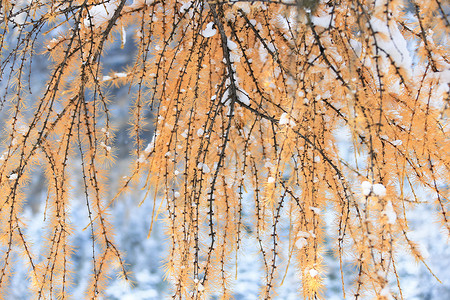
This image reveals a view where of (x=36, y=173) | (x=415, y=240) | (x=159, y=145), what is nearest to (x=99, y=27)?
(x=159, y=145)

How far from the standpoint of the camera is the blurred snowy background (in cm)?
238

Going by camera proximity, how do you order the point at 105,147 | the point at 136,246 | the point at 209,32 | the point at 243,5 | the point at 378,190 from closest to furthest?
the point at 378,190, the point at 243,5, the point at 209,32, the point at 105,147, the point at 136,246

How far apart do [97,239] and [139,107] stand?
1.10 ft

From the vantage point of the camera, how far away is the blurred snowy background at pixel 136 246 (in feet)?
7.79

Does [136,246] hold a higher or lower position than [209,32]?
higher

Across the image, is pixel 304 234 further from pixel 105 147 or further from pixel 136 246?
pixel 136 246

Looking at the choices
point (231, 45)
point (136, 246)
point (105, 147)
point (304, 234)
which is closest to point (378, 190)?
point (304, 234)

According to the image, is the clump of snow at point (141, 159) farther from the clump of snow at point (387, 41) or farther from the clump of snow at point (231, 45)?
the clump of snow at point (387, 41)

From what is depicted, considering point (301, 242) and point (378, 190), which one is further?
point (301, 242)

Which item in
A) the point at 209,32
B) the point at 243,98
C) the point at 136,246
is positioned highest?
the point at 136,246

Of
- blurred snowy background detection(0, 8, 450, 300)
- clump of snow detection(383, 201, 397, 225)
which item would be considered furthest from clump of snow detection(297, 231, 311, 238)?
blurred snowy background detection(0, 8, 450, 300)

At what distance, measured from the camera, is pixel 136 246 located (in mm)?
2621

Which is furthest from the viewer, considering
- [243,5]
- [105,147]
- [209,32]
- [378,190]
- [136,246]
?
[136,246]

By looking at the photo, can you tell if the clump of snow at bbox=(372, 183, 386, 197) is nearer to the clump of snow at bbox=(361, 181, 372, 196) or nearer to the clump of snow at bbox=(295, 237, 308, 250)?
the clump of snow at bbox=(361, 181, 372, 196)
